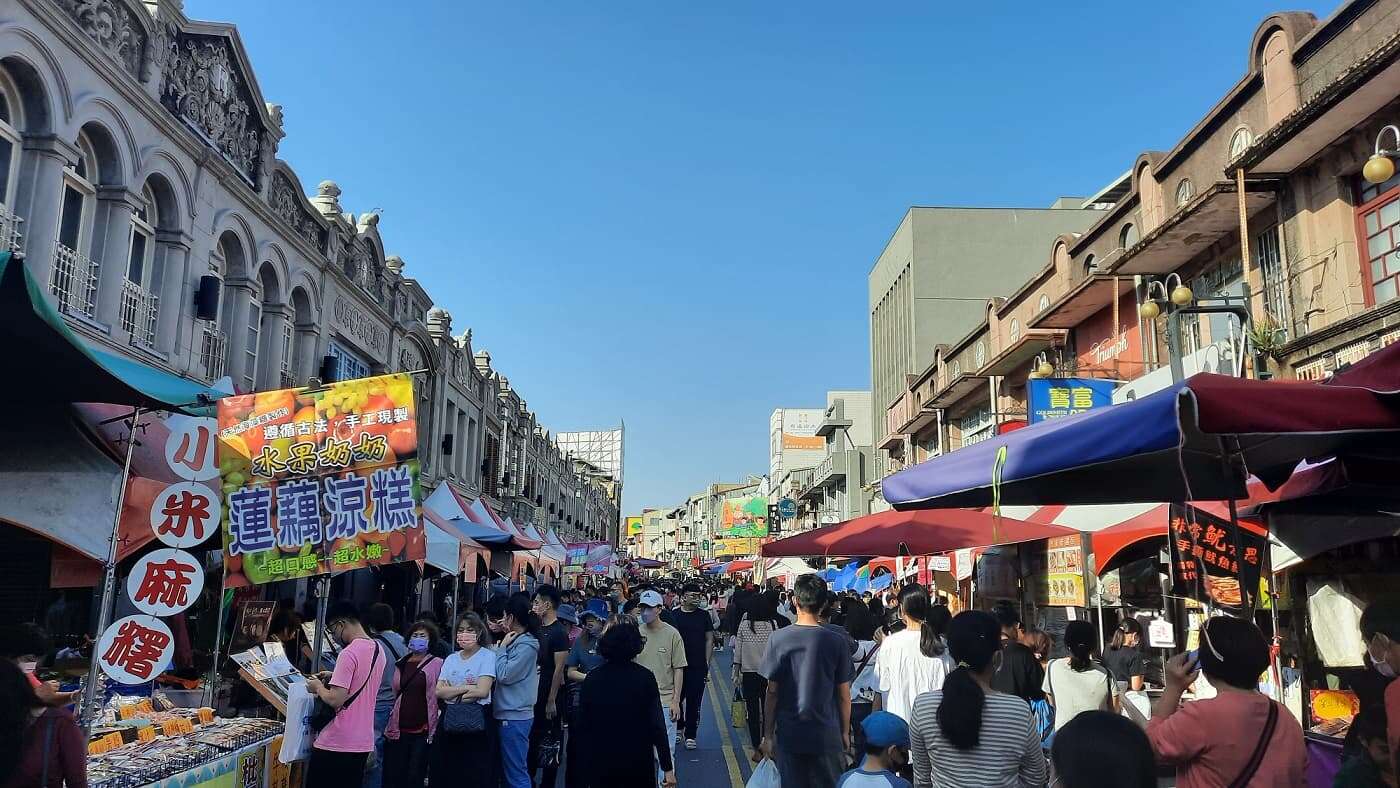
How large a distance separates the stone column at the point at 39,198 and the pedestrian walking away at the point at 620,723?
8331mm

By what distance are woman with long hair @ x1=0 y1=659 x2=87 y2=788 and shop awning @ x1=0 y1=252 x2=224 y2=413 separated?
87.8 inches

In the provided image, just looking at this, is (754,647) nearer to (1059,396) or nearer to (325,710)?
(325,710)

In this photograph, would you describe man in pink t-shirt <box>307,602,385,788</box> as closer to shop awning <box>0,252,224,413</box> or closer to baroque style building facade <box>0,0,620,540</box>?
shop awning <box>0,252,224,413</box>

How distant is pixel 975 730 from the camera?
405 centimetres

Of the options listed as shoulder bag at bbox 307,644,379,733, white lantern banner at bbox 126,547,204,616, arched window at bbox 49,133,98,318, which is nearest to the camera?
white lantern banner at bbox 126,547,204,616

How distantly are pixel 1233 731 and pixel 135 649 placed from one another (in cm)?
630

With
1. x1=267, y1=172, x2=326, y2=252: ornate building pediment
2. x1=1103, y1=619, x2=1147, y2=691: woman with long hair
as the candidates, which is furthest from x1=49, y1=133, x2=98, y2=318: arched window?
x1=1103, y1=619, x2=1147, y2=691: woman with long hair

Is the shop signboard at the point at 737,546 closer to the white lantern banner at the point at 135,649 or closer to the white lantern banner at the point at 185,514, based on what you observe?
the white lantern banner at the point at 185,514

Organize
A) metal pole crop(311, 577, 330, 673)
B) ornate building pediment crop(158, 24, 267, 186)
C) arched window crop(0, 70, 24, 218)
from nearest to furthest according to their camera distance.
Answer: metal pole crop(311, 577, 330, 673), arched window crop(0, 70, 24, 218), ornate building pediment crop(158, 24, 267, 186)

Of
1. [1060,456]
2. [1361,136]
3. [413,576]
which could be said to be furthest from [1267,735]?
[413,576]

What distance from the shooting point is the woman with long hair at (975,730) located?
405 centimetres

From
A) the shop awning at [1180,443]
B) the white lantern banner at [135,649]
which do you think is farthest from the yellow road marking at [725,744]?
the white lantern banner at [135,649]

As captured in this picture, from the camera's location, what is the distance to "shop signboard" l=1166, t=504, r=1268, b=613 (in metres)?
4.68

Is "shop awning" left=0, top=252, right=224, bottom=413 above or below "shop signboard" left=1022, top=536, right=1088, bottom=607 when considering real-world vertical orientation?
above
